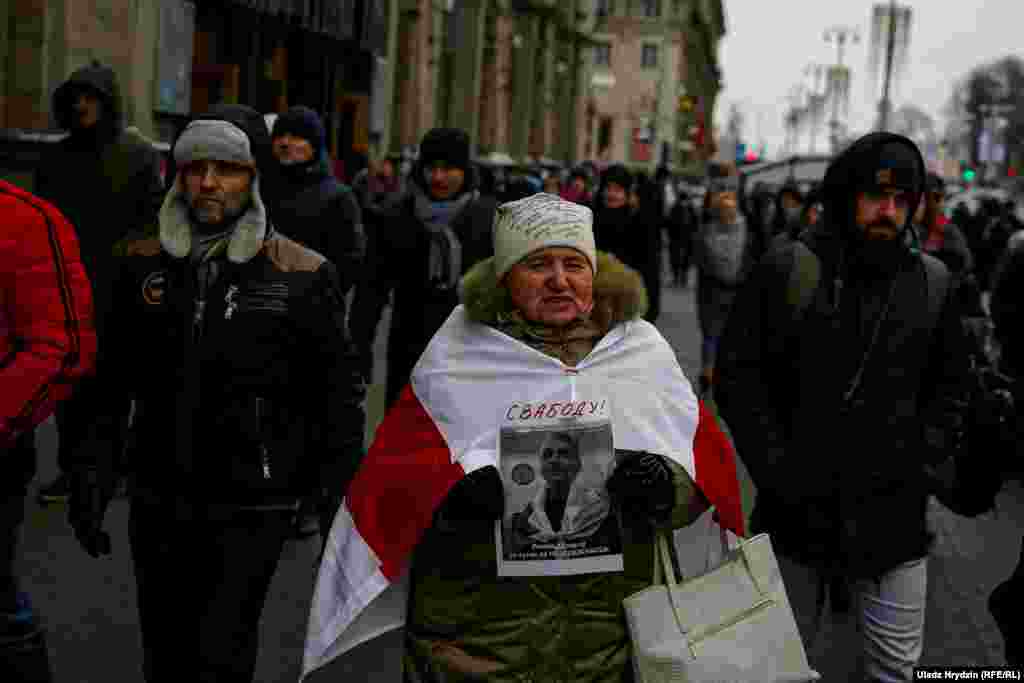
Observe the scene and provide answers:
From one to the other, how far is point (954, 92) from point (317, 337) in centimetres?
13407

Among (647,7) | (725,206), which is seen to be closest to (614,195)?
(725,206)

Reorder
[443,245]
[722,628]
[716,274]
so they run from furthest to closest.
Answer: [716,274]
[443,245]
[722,628]

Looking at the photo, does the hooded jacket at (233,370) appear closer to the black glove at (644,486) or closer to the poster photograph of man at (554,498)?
the poster photograph of man at (554,498)

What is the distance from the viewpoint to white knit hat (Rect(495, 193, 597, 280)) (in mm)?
3436

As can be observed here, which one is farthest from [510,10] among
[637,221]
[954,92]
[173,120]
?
[954,92]

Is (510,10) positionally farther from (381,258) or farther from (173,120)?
(381,258)

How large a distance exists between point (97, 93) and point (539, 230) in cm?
435

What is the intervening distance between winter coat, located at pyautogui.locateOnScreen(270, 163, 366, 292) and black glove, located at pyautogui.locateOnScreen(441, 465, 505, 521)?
414 centimetres

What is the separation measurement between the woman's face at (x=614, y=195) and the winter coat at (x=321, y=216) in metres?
2.90

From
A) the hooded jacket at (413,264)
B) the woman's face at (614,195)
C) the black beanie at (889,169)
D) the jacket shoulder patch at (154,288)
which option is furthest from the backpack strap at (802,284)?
the woman's face at (614,195)

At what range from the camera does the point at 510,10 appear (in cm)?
4306

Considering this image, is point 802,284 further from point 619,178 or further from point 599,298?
point 619,178

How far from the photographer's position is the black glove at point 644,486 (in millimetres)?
3277

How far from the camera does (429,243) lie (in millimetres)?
7152
